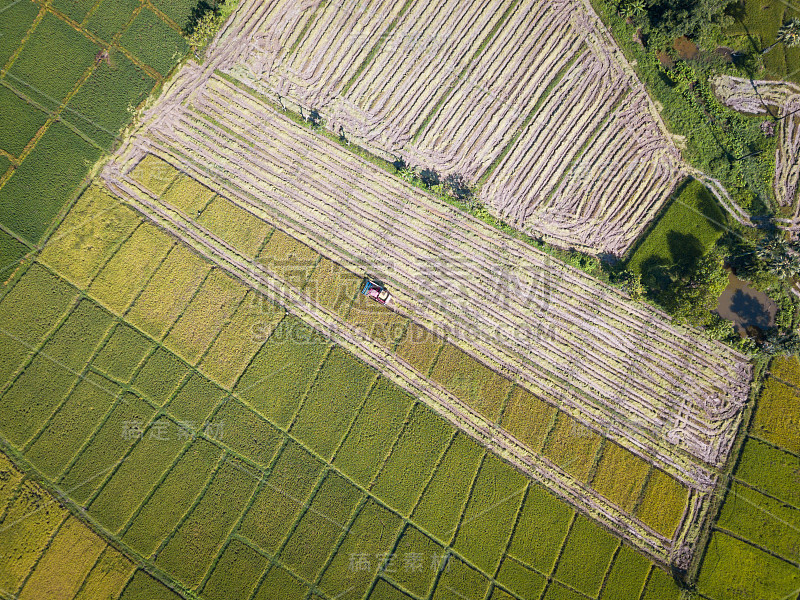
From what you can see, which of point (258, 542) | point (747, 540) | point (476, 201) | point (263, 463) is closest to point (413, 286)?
point (476, 201)

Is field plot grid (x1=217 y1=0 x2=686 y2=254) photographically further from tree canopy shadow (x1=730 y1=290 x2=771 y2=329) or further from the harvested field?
tree canopy shadow (x1=730 y1=290 x2=771 y2=329)

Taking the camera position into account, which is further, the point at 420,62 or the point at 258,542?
the point at 420,62

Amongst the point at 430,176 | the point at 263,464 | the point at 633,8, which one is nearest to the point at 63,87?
the point at 430,176

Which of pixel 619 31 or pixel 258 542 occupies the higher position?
pixel 619 31

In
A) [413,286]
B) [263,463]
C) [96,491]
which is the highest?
[413,286]

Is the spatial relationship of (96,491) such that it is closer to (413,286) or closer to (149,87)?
(413,286)

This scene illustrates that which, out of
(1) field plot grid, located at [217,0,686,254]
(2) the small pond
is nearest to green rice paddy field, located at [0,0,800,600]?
(2) the small pond
